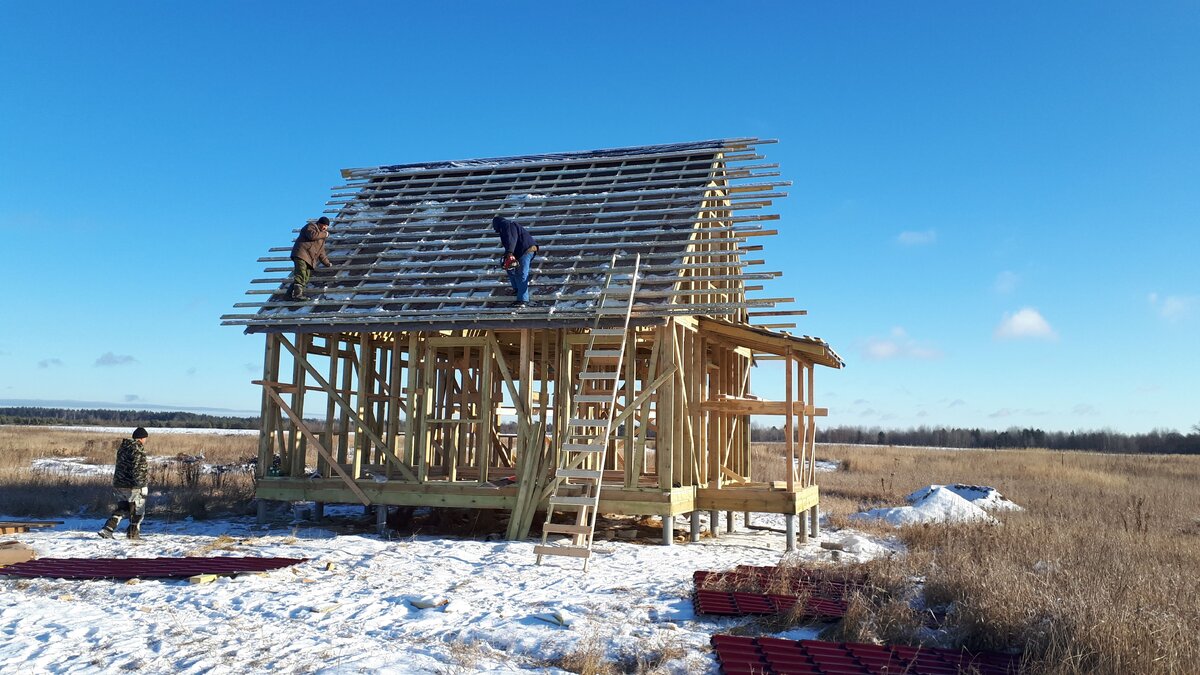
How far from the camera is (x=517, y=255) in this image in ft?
43.6

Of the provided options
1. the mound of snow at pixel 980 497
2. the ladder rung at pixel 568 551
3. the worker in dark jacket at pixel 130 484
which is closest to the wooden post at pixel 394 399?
the worker in dark jacket at pixel 130 484

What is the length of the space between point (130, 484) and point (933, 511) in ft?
48.2

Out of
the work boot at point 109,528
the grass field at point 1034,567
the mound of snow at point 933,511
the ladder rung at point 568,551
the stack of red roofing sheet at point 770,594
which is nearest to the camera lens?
the grass field at point 1034,567

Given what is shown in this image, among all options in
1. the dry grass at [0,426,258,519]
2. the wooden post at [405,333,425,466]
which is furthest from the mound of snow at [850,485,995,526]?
the dry grass at [0,426,258,519]

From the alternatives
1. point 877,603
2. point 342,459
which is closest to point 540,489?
point 342,459

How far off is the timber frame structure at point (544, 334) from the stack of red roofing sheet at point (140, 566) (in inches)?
132

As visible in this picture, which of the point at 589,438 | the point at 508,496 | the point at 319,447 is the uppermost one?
the point at 589,438

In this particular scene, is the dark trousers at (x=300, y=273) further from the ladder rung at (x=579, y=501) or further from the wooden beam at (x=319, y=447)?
the ladder rung at (x=579, y=501)

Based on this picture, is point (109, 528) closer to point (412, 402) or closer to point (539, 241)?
point (412, 402)

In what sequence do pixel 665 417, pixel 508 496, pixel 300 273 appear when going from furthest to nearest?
pixel 300 273
pixel 508 496
pixel 665 417

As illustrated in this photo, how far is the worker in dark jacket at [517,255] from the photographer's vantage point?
13.2 meters

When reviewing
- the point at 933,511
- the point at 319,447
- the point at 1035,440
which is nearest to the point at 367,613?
the point at 319,447

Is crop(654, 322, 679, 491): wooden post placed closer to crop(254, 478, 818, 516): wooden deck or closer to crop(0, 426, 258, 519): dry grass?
crop(254, 478, 818, 516): wooden deck

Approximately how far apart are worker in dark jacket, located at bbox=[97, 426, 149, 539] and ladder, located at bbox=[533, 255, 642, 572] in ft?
19.2
